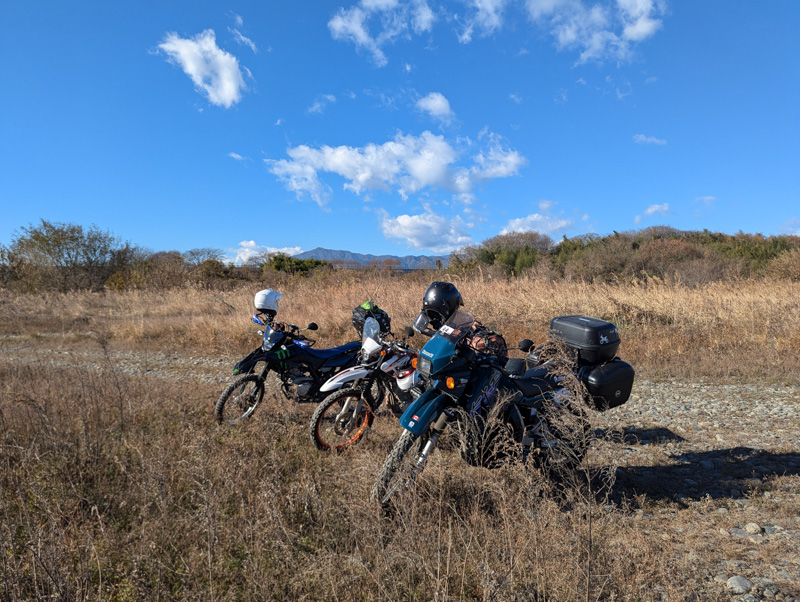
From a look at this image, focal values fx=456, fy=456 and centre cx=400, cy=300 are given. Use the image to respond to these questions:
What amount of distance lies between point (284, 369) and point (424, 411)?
260cm

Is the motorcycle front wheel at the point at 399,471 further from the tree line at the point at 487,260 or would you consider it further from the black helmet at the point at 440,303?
the tree line at the point at 487,260

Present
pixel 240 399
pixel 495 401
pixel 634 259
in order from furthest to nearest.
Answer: pixel 634 259 → pixel 240 399 → pixel 495 401

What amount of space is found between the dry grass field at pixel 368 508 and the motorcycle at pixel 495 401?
19cm

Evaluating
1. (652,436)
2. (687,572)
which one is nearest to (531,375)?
(687,572)

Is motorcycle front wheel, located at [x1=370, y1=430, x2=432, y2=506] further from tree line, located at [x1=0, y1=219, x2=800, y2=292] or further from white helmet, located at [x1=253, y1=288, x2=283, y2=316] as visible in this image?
tree line, located at [x1=0, y1=219, x2=800, y2=292]

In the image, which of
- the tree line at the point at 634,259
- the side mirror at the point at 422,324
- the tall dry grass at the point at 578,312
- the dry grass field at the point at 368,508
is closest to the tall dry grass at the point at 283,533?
the dry grass field at the point at 368,508

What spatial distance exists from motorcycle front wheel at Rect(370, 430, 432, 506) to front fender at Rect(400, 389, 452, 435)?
6 cm

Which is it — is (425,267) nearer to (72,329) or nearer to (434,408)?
(72,329)

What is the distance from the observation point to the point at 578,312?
9.29 meters

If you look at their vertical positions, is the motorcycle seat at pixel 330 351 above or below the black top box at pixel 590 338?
below

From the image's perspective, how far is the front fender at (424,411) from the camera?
2.77 meters

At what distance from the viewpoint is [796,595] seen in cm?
221

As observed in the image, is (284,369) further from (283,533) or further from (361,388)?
(283,533)

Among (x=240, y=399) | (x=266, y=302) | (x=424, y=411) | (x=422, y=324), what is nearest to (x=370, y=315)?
(x=422, y=324)
